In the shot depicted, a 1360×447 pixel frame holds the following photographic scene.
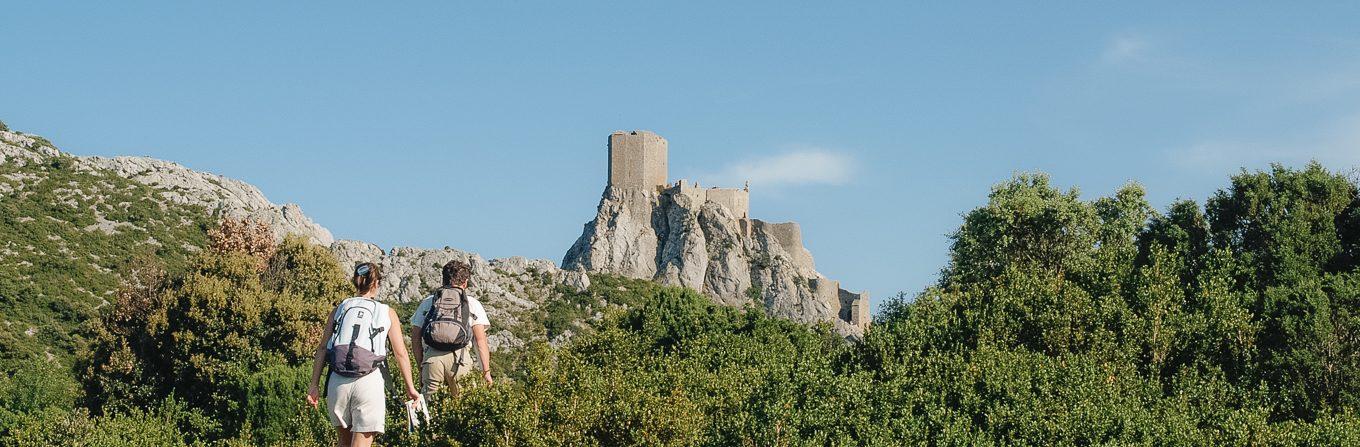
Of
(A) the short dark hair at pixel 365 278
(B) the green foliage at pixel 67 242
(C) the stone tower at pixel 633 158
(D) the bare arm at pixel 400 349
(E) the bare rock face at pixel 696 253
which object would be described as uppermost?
(C) the stone tower at pixel 633 158

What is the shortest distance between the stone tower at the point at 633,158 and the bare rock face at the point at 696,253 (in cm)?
84

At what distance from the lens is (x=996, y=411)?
25594mm

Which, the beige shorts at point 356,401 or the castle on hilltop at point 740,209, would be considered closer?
the beige shorts at point 356,401

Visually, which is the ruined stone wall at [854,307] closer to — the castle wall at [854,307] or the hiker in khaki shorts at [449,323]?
the castle wall at [854,307]

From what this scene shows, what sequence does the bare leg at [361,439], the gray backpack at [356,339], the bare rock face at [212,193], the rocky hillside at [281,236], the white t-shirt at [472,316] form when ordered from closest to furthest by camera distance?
the gray backpack at [356,339] < the bare leg at [361,439] < the white t-shirt at [472,316] < the rocky hillside at [281,236] < the bare rock face at [212,193]

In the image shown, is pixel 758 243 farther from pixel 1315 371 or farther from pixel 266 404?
pixel 1315 371

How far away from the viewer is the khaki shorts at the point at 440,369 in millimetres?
16391

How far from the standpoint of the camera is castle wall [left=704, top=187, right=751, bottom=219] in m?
107

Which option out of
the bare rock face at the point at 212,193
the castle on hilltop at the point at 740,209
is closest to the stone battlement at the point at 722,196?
the castle on hilltop at the point at 740,209

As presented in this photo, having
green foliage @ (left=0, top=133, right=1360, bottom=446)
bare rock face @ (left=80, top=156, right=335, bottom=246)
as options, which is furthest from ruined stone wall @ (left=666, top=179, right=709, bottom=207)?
green foliage @ (left=0, top=133, right=1360, bottom=446)

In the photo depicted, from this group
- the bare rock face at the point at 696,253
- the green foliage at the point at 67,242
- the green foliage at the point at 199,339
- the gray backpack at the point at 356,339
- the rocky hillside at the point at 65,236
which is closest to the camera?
A: the gray backpack at the point at 356,339

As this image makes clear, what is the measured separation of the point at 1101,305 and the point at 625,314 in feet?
63.4

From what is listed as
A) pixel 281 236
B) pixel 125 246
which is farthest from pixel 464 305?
pixel 281 236

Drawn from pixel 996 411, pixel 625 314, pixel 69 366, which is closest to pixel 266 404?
pixel 625 314
